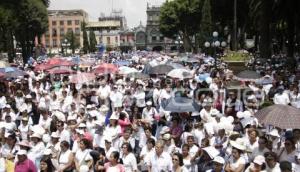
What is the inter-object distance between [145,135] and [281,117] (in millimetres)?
2675

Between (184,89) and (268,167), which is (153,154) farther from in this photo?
(184,89)

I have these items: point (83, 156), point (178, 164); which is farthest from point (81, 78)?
point (178, 164)

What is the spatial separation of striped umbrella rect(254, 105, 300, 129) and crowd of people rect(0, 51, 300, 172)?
211mm

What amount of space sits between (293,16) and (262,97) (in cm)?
2248

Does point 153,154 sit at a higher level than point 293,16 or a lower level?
lower

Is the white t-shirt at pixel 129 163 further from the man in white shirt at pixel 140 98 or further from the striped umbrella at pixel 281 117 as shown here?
the man in white shirt at pixel 140 98

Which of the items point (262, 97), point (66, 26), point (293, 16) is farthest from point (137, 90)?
point (66, 26)

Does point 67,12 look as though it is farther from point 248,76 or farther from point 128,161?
point 128,161

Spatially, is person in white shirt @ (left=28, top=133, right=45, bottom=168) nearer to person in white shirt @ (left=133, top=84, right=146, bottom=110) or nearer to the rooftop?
person in white shirt @ (left=133, top=84, right=146, bottom=110)

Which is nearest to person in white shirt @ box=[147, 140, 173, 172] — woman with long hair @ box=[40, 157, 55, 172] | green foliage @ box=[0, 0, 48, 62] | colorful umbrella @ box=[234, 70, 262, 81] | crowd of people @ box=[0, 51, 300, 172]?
→ crowd of people @ box=[0, 51, 300, 172]

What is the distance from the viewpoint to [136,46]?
468 ft

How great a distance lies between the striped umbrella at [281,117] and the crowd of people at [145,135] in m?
0.21

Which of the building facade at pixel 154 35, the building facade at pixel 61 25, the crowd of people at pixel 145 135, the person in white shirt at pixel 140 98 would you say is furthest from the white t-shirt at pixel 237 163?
the building facade at pixel 61 25

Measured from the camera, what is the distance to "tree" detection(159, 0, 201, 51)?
238 ft
